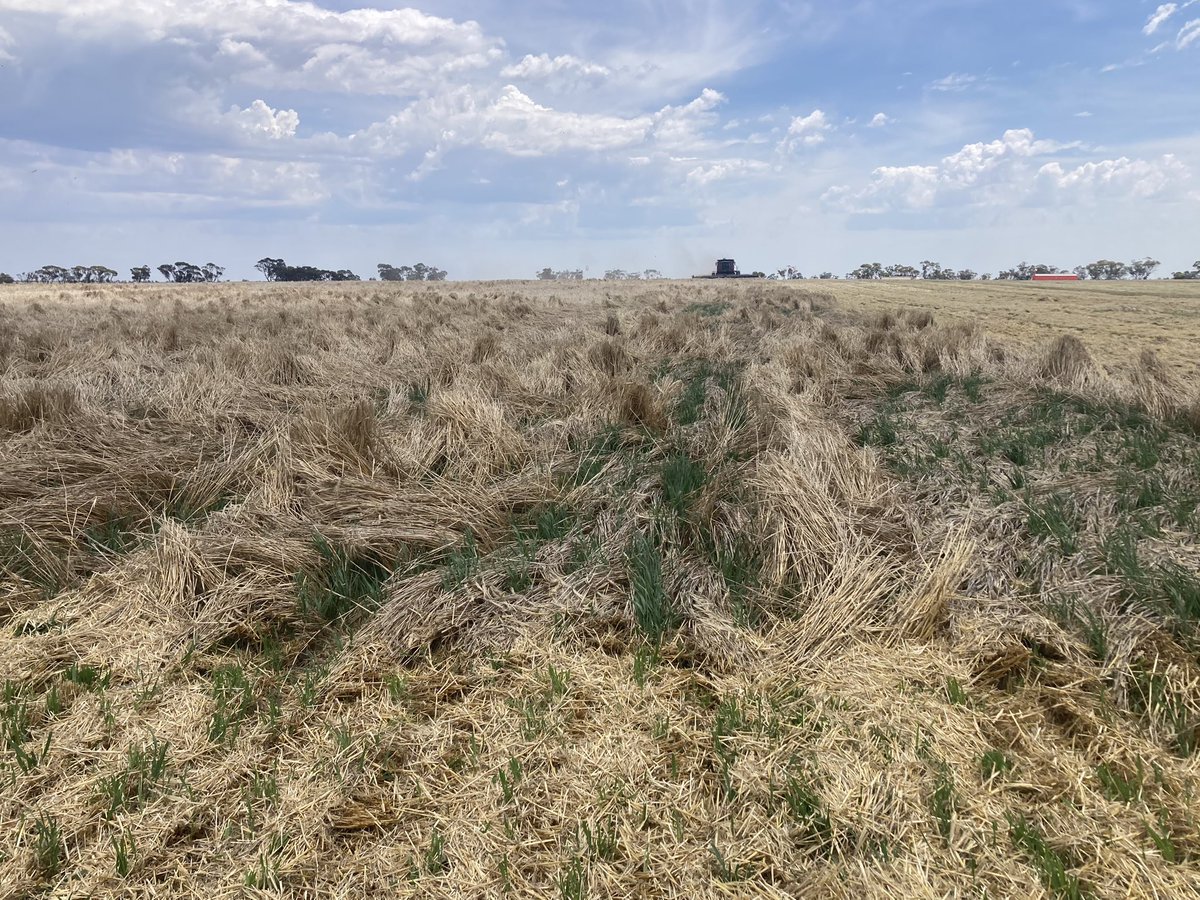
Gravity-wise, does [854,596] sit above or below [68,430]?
below

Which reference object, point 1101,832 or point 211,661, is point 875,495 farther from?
point 211,661

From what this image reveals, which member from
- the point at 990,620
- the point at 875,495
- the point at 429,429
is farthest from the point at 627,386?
the point at 990,620

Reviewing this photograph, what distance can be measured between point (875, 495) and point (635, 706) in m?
2.09

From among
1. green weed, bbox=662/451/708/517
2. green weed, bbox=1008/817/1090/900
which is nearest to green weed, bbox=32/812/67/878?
green weed, bbox=1008/817/1090/900

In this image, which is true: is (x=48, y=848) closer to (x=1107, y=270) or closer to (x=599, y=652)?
(x=599, y=652)

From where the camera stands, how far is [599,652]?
2820 millimetres

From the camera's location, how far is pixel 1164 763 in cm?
206

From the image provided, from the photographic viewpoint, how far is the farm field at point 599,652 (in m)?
1.90

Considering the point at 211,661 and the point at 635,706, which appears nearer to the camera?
the point at 635,706

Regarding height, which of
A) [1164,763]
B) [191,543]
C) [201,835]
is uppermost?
[191,543]

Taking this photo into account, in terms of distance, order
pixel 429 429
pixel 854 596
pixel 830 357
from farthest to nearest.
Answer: pixel 830 357, pixel 429 429, pixel 854 596

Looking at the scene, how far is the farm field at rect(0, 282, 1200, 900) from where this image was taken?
6.24 feet

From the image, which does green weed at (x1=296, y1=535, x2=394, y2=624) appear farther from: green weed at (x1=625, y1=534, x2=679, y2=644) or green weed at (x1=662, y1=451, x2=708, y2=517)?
green weed at (x1=662, y1=451, x2=708, y2=517)

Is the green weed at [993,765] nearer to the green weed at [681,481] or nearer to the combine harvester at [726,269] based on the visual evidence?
the green weed at [681,481]
